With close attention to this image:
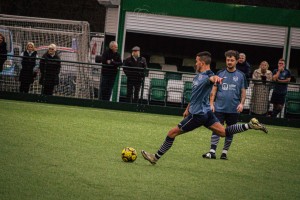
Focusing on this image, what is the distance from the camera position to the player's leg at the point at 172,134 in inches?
380

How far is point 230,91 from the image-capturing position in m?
11.6

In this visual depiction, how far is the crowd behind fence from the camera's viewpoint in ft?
63.9

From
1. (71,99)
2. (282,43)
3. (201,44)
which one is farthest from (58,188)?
(201,44)

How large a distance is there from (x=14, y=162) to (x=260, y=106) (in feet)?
40.5

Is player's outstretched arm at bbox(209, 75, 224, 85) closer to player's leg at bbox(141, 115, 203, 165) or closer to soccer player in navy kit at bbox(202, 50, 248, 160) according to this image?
player's leg at bbox(141, 115, 203, 165)

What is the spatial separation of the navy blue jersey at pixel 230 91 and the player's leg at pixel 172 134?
1.72 m

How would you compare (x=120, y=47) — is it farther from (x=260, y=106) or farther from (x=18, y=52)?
(x=260, y=106)

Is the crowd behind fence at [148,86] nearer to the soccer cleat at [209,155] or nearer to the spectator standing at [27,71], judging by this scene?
the spectator standing at [27,71]

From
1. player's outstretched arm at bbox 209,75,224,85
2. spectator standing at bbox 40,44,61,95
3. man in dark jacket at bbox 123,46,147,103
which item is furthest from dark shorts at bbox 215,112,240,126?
spectator standing at bbox 40,44,61,95

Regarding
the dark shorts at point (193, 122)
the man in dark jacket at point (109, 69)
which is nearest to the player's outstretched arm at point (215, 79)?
the dark shorts at point (193, 122)

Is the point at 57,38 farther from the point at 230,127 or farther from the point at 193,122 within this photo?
the point at 193,122

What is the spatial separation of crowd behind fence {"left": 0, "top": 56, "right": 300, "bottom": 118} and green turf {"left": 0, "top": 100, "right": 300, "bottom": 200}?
3.26 meters

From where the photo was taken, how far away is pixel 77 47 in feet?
77.4

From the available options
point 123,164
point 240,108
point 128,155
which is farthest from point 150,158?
point 240,108
